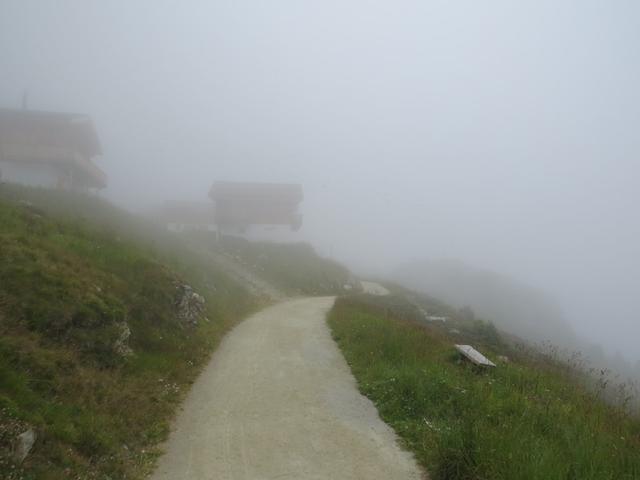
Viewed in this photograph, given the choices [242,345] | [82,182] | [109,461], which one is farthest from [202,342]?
[82,182]

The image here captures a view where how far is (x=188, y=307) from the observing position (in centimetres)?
1412

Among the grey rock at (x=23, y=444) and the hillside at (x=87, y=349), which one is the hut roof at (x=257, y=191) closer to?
the hillside at (x=87, y=349)

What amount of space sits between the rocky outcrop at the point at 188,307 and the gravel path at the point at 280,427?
199cm

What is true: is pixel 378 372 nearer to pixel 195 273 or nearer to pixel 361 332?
pixel 361 332

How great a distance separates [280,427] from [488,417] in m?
4.14

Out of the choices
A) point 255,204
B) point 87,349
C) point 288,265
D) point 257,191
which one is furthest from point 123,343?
point 257,191

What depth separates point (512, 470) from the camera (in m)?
5.00

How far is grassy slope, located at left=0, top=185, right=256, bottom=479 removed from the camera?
5691 mm

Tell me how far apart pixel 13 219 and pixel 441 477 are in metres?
15.1

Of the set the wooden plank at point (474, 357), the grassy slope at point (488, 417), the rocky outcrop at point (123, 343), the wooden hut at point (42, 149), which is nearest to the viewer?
the grassy slope at point (488, 417)

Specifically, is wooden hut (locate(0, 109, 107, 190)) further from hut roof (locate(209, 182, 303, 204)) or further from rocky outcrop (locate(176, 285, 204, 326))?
rocky outcrop (locate(176, 285, 204, 326))

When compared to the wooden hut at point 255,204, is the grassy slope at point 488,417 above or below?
above

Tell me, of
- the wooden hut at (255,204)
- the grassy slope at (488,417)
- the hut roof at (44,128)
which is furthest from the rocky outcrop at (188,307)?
the wooden hut at (255,204)

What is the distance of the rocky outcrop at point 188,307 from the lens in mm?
13398
